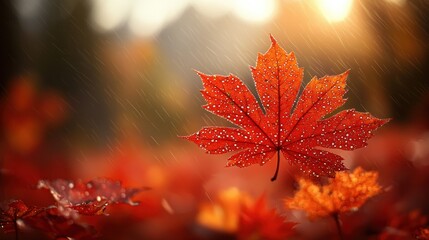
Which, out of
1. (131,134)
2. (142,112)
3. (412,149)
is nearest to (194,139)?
(412,149)

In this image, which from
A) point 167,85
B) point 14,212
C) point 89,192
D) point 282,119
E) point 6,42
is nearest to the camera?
point 14,212

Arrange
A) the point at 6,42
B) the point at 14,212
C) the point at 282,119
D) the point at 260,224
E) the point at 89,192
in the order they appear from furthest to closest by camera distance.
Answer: the point at 6,42, the point at 260,224, the point at 89,192, the point at 282,119, the point at 14,212

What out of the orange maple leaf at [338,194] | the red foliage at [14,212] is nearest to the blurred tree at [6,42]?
the red foliage at [14,212]

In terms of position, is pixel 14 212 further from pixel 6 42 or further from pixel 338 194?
pixel 6 42

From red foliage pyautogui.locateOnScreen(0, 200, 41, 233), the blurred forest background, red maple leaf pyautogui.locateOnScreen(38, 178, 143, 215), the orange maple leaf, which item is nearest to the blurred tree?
the blurred forest background

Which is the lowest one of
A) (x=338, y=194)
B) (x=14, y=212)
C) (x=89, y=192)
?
(x=338, y=194)

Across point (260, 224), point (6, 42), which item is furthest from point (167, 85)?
point (260, 224)
